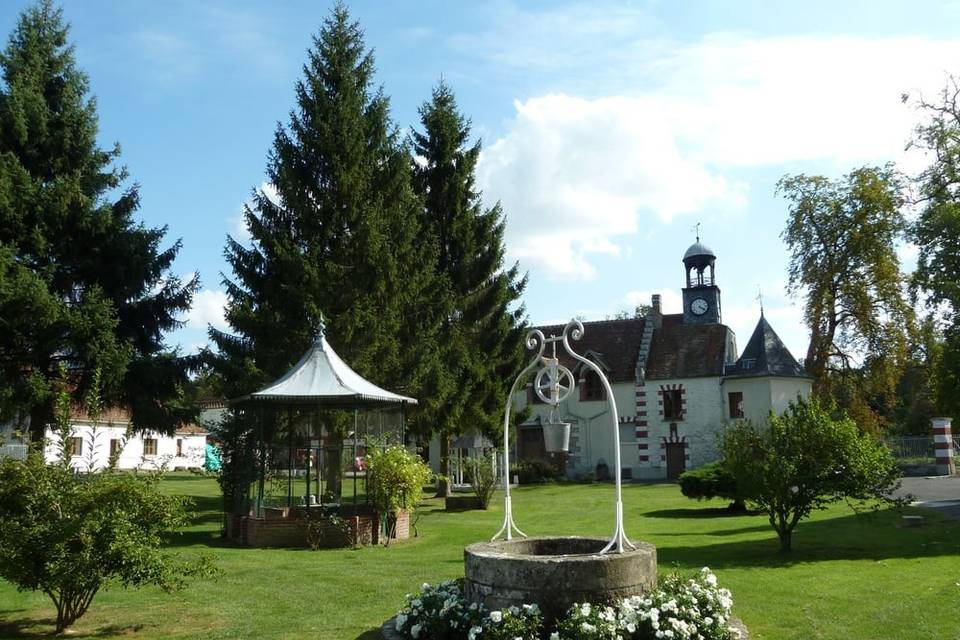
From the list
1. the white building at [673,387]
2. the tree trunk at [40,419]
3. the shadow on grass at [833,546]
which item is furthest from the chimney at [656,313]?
the tree trunk at [40,419]

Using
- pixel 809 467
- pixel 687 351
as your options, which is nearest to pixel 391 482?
pixel 809 467

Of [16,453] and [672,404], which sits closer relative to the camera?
[16,453]

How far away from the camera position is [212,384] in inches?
812

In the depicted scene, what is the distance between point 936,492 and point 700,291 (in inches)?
785

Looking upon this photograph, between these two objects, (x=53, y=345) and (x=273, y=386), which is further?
(x=53, y=345)

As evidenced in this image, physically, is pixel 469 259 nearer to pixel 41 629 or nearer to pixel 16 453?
pixel 16 453

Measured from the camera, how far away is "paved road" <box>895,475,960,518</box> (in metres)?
18.1

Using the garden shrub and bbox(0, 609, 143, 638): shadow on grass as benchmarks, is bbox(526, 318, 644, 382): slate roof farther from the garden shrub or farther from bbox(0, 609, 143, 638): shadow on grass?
bbox(0, 609, 143, 638): shadow on grass

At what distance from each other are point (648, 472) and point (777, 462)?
26399 mm

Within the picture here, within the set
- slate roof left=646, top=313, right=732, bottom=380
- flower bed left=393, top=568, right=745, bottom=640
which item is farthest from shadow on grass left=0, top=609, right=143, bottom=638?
slate roof left=646, top=313, right=732, bottom=380

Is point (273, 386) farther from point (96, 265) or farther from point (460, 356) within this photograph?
point (460, 356)

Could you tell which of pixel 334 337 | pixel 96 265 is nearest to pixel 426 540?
pixel 334 337

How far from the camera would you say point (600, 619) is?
20.0ft

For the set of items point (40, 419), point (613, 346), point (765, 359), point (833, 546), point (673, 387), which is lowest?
point (833, 546)
